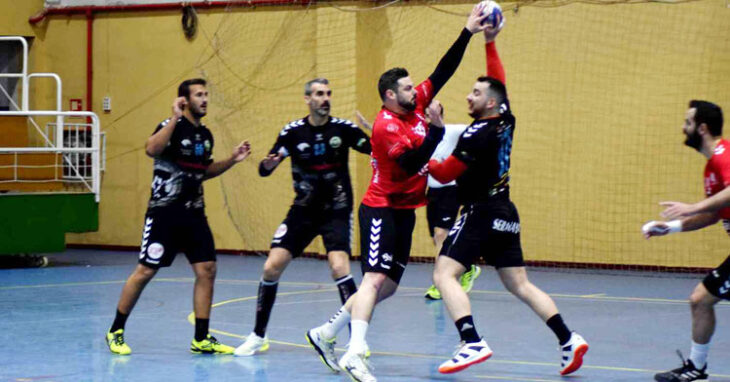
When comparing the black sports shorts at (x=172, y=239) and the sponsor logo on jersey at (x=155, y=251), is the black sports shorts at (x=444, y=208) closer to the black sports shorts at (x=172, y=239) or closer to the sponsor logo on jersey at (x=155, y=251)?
the black sports shorts at (x=172, y=239)

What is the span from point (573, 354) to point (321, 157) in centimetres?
270

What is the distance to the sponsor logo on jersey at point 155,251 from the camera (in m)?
9.53

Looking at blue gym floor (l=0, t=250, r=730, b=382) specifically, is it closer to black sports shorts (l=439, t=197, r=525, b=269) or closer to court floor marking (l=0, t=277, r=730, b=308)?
court floor marking (l=0, t=277, r=730, b=308)

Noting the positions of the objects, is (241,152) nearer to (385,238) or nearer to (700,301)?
(385,238)

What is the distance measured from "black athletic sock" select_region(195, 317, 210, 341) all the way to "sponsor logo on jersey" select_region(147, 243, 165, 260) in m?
0.59

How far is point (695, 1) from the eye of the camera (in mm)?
16344

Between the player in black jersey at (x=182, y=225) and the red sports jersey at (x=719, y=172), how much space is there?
364 centimetres

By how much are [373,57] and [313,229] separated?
9.14 meters

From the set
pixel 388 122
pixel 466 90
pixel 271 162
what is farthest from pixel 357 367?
pixel 466 90

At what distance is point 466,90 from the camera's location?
17859 mm

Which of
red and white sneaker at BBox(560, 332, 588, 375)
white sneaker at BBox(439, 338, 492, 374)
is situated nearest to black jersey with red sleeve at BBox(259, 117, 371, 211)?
white sneaker at BBox(439, 338, 492, 374)

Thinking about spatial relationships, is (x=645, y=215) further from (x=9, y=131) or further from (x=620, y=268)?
(x=9, y=131)

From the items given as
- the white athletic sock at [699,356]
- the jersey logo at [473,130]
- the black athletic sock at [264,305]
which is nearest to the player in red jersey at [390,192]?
the jersey logo at [473,130]

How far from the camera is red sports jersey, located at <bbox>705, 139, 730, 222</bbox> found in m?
7.93
